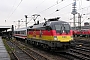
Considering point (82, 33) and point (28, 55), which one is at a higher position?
point (82, 33)

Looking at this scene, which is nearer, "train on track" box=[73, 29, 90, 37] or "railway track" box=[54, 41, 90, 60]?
"railway track" box=[54, 41, 90, 60]

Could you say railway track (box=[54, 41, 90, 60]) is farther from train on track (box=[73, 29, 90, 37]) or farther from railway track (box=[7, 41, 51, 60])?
train on track (box=[73, 29, 90, 37])

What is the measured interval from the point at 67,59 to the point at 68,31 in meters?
3.42

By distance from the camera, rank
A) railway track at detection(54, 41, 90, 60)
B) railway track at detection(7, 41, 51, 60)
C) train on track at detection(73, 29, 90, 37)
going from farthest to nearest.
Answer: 1. train on track at detection(73, 29, 90, 37)
2. railway track at detection(7, 41, 51, 60)
3. railway track at detection(54, 41, 90, 60)

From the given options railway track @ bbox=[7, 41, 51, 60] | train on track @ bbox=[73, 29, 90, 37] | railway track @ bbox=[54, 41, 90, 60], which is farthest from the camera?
train on track @ bbox=[73, 29, 90, 37]

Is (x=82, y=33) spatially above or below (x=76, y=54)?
above

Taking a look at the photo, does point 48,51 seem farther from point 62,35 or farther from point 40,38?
point 62,35

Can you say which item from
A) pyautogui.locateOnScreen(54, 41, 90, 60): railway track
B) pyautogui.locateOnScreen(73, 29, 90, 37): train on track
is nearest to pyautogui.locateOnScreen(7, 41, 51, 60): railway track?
pyautogui.locateOnScreen(54, 41, 90, 60): railway track

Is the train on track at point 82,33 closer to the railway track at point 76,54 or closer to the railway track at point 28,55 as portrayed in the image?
the railway track at point 76,54

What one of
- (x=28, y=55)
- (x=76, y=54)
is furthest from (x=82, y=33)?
(x=28, y=55)

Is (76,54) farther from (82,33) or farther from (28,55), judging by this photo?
(82,33)

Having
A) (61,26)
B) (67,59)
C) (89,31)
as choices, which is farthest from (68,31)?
(89,31)

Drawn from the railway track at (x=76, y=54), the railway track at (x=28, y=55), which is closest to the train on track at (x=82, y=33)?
the railway track at (x=76, y=54)

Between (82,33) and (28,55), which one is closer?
(28,55)
